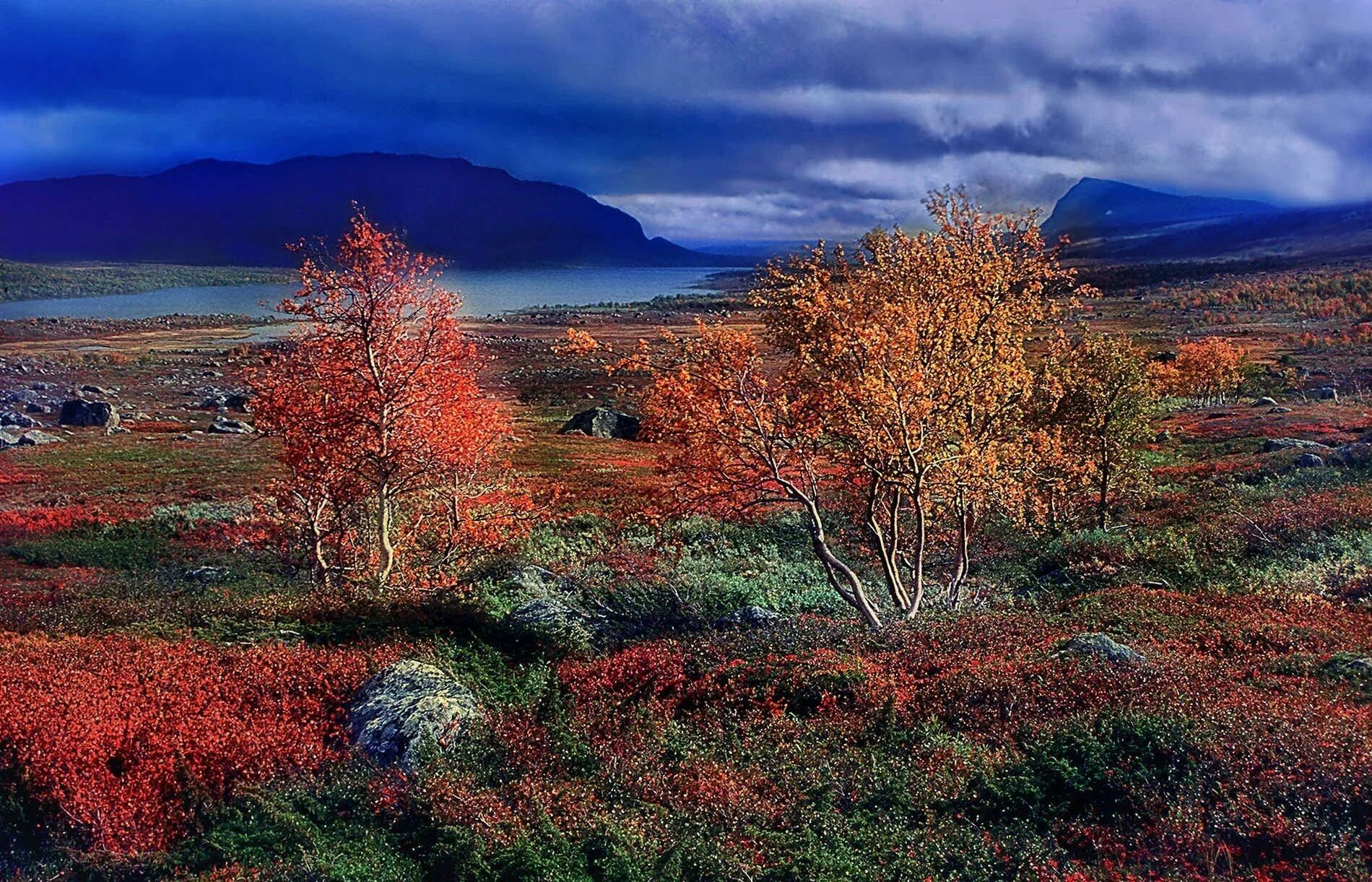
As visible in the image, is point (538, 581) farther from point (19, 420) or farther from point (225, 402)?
point (225, 402)

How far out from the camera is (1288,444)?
44.7m

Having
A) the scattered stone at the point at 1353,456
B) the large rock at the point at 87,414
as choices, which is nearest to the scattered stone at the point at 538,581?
the scattered stone at the point at 1353,456

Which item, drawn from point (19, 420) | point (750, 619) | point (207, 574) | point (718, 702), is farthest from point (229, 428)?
point (718, 702)

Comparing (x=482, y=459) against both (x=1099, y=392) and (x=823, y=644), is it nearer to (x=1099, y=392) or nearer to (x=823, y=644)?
(x=823, y=644)

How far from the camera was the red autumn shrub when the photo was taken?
34.8ft

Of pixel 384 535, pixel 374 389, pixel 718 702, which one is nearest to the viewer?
pixel 718 702

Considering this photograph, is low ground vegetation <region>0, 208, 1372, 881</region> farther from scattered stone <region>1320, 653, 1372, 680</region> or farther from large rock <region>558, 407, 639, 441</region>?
large rock <region>558, 407, 639, 441</region>

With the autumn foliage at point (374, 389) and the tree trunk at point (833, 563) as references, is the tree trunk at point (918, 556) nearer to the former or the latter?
the tree trunk at point (833, 563)

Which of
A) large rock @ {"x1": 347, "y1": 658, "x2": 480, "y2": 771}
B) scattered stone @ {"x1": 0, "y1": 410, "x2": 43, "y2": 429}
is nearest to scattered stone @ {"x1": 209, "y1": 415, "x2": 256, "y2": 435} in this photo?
scattered stone @ {"x1": 0, "y1": 410, "x2": 43, "y2": 429}

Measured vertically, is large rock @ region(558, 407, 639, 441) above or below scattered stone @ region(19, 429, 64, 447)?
below

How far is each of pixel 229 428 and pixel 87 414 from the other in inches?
652

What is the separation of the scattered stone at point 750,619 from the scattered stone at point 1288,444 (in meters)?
35.3

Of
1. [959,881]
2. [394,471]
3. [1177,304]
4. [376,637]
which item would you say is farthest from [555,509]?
[1177,304]

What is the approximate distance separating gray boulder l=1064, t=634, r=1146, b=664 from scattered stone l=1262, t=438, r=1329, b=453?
34.8 metres
